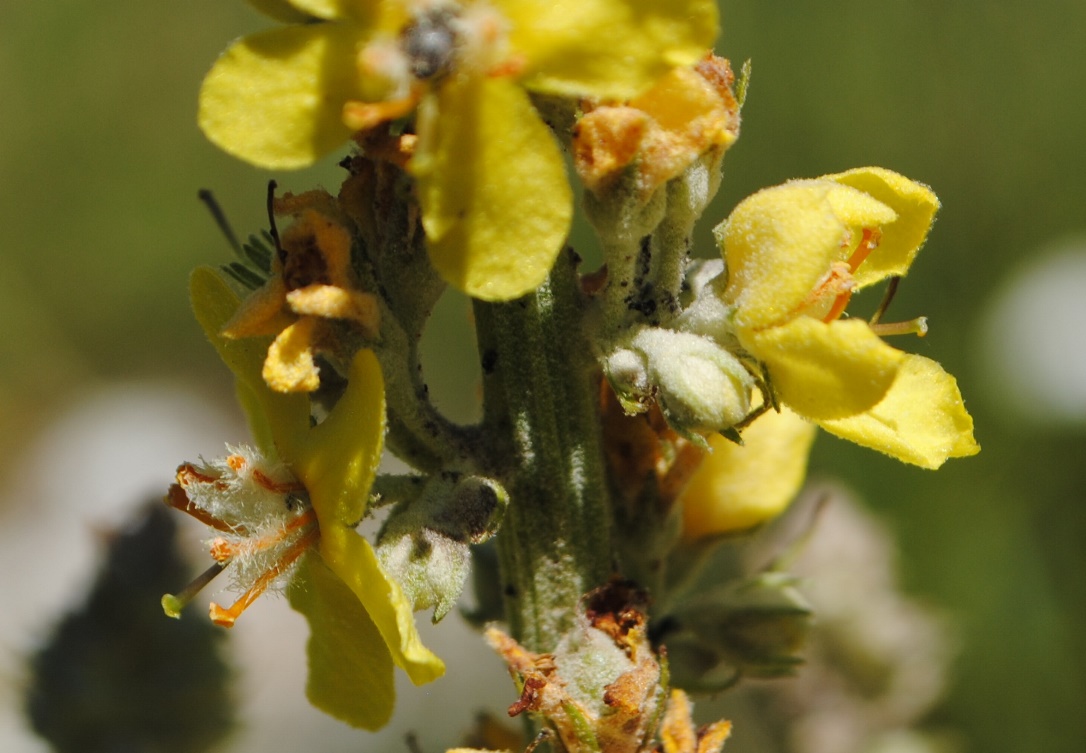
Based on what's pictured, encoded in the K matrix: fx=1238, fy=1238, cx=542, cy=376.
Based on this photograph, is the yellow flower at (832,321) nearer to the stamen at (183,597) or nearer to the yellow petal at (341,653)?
the yellow petal at (341,653)

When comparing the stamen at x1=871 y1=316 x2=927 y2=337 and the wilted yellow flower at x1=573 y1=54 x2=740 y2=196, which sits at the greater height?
the wilted yellow flower at x1=573 y1=54 x2=740 y2=196

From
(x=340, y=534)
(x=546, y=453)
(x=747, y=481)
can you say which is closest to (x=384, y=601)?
(x=340, y=534)

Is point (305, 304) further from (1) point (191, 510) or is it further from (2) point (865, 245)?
(2) point (865, 245)

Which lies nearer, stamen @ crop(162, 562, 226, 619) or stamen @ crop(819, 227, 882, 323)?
stamen @ crop(819, 227, 882, 323)

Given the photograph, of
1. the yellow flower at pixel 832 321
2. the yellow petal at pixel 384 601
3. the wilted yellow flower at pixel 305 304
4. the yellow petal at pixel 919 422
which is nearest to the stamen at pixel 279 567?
the yellow petal at pixel 384 601

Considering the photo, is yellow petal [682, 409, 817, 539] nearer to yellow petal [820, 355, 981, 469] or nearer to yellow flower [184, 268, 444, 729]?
yellow petal [820, 355, 981, 469]

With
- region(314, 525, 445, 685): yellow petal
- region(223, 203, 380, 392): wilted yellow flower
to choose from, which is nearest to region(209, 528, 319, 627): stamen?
region(314, 525, 445, 685): yellow petal
